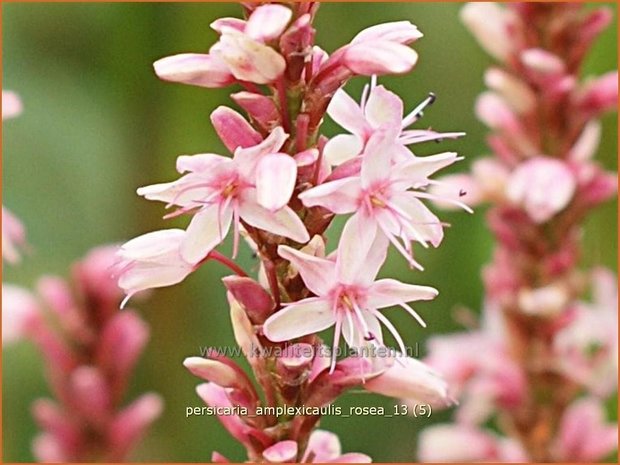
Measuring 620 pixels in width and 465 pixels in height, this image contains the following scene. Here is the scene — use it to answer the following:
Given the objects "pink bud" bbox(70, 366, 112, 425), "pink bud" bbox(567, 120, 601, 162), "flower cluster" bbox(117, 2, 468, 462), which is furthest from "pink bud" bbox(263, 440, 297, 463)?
"pink bud" bbox(567, 120, 601, 162)

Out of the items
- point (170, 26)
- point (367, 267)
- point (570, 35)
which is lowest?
point (367, 267)

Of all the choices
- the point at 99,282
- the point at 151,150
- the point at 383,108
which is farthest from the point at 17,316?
the point at 383,108

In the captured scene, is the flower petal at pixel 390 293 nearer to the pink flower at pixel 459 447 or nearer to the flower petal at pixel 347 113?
the flower petal at pixel 347 113

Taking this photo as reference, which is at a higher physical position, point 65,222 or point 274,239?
point 65,222

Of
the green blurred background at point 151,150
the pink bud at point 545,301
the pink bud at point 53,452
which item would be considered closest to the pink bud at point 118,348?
the pink bud at point 53,452

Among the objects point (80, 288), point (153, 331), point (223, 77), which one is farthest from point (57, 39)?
point (223, 77)

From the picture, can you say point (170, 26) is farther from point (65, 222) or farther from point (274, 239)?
point (274, 239)

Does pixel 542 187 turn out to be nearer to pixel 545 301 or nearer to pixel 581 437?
pixel 545 301
